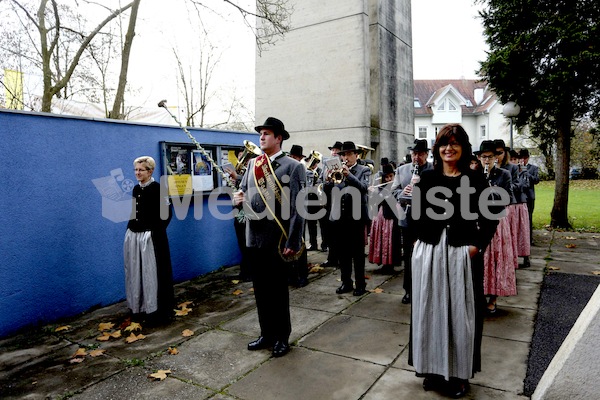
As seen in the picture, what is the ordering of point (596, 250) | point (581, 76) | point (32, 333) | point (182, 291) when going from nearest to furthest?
point (32, 333)
point (182, 291)
point (596, 250)
point (581, 76)

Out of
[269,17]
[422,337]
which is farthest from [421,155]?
[269,17]

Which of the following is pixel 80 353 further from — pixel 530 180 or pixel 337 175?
pixel 530 180

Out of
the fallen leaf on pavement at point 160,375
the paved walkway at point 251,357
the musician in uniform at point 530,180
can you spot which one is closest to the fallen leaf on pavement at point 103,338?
the paved walkway at point 251,357

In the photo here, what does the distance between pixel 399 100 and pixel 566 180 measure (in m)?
5.27

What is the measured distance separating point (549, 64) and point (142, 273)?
1093 centimetres

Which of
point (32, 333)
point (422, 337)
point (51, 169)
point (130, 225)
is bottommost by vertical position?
point (32, 333)

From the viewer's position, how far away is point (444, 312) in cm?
289

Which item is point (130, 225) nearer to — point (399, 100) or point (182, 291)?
point (182, 291)

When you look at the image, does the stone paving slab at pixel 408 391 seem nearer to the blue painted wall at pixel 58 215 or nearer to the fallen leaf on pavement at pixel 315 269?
the fallen leaf on pavement at pixel 315 269

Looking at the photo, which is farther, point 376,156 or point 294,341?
point 376,156

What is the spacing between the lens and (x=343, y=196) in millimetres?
5688

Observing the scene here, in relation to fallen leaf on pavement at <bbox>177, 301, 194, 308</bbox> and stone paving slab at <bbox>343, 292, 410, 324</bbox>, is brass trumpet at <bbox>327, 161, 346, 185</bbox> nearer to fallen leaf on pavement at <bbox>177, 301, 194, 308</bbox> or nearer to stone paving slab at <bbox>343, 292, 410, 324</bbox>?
stone paving slab at <bbox>343, 292, 410, 324</bbox>

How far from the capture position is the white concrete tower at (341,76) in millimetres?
11617

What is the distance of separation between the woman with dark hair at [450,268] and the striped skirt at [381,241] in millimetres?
3727
